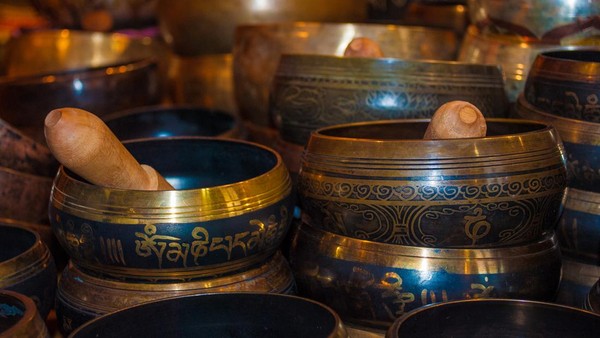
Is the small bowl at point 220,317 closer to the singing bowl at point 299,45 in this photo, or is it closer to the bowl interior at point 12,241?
the bowl interior at point 12,241

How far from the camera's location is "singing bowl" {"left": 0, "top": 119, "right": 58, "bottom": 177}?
1.55 m

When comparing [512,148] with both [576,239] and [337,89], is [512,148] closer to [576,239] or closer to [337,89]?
[576,239]

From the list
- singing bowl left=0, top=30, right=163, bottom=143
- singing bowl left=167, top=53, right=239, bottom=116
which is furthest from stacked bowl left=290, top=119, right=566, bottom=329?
singing bowl left=167, top=53, right=239, bottom=116

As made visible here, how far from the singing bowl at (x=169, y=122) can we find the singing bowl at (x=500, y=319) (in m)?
0.85

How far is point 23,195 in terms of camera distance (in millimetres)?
1527

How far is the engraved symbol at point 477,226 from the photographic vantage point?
1092mm

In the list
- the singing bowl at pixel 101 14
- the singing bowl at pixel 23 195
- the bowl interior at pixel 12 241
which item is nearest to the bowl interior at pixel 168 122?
the singing bowl at pixel 23 195

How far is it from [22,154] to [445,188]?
818 mm

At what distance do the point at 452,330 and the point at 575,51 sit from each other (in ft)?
2.00

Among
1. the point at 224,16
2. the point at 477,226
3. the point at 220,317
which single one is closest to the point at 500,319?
the point at 477,226

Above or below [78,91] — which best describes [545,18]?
above

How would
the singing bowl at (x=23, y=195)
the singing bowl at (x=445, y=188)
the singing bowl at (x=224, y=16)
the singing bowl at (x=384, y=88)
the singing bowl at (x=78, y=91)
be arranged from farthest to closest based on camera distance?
the singing bowl at (x=224, y=16)
the singing bowl at (x=78, y=91)
the singing bowl at (x=23, y=195)
the singing bowl at (x=384, y=88)
the singing bowl at (x=445, y=188)

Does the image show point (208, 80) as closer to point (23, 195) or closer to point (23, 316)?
point (23, 195)

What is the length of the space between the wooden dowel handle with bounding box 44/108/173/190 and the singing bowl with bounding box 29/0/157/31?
191cm
